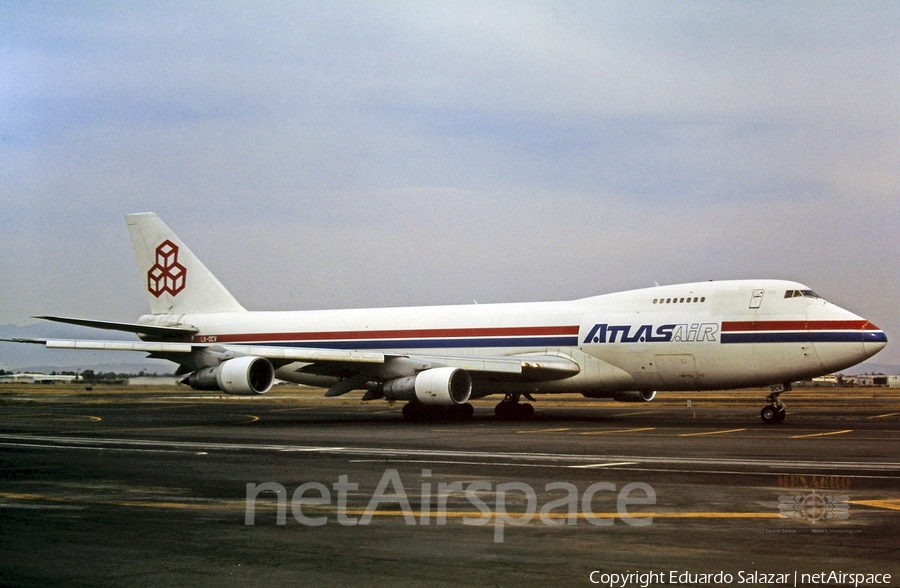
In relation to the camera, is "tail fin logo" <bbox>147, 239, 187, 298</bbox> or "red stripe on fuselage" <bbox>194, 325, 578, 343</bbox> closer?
"red stripe on fuselage" <bbox>194, 325, 578, 343</bbox>

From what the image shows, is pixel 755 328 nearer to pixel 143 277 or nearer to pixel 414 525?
pixel 414 525

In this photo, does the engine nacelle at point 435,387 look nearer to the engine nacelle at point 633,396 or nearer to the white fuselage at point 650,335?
the white fuselage at point 650,335

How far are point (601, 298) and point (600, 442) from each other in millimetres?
12642

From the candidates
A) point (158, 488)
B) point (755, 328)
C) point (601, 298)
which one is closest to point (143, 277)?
point (601, 298)

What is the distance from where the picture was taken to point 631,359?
3161cm

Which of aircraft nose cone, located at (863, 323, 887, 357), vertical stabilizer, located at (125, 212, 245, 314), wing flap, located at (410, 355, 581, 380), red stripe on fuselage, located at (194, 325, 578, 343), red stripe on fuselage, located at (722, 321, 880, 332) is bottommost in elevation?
wing flap, located at (410, 355, 581, 380)

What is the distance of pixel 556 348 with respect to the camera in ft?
109

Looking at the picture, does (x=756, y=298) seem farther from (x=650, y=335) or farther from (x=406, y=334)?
(x=406, y=334)

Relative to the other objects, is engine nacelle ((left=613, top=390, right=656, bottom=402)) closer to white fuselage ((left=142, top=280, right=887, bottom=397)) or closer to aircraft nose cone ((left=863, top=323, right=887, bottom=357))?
white fuselage ((left=142, top=280, right=887, bottom=397))

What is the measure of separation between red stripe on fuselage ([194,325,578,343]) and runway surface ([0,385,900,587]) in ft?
37.1

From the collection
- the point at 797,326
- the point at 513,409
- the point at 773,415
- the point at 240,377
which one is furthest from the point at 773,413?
the point at 240,377

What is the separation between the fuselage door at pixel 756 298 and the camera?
30016 mm

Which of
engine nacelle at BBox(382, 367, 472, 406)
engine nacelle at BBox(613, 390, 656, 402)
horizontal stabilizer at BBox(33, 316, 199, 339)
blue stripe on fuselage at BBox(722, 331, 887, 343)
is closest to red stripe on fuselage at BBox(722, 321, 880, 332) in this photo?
blue stripe on fuselage at BBox(722, 331, 887, 343)

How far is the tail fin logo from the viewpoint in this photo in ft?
143
